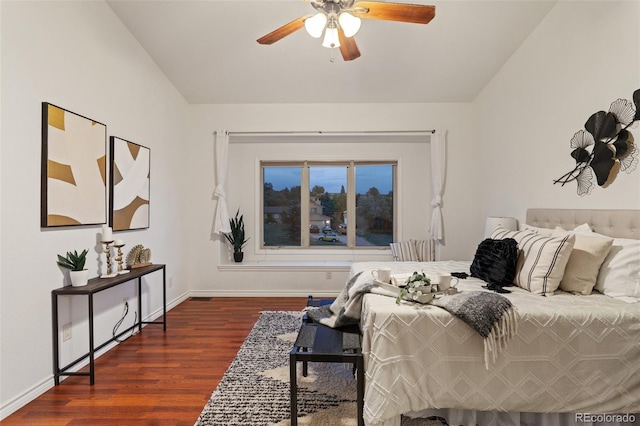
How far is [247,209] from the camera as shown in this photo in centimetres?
498

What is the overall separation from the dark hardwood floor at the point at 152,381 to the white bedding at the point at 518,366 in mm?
1201

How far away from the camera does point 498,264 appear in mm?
2262

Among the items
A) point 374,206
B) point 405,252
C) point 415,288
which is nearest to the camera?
point 415,288

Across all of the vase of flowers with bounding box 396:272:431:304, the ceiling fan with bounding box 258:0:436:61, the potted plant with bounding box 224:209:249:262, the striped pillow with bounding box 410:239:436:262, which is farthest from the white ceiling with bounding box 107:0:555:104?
the vase of flowers with bounding box 396:272:431:304

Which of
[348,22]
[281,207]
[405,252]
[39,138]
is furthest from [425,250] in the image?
[39,138]

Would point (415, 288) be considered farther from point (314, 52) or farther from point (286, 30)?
point (314, 52)

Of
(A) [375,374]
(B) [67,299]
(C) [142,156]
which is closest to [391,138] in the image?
(C) [142,156]

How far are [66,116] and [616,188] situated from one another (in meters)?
3.91

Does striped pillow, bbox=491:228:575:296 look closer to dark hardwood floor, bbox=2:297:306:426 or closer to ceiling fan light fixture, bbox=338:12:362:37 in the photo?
ceiling fan light fixture, bbox=338:12:362:37

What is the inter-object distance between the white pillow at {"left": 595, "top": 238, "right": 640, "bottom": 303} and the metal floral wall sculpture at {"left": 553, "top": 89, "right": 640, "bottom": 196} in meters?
0.52

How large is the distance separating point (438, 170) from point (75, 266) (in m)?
4.14

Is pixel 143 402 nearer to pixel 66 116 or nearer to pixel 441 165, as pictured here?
pixel 66 116

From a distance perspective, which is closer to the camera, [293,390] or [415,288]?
[293,390]

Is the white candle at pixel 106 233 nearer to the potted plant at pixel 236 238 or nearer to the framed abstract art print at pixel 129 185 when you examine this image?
the framed abstract art print at pixel 129 185
